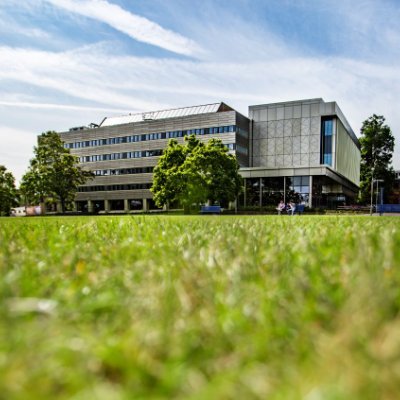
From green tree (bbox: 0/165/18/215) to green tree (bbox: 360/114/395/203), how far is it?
60.3 meters

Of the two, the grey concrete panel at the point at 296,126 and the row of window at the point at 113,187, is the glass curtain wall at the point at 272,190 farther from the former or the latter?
the row of window at the point at 113,187

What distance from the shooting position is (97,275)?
1.98m

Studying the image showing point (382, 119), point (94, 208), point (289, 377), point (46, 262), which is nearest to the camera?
point (289, 377)

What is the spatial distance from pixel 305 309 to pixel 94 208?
302 ft

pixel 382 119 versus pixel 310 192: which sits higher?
pixel 382 119

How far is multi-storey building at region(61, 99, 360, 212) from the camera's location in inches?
2562

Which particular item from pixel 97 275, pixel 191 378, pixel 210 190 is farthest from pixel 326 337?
pixel 210 190

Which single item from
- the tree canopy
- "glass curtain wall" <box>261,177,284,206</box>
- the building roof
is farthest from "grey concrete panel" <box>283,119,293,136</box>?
the tree canopy

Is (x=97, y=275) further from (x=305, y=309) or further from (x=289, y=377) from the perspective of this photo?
(x=289, y=377)

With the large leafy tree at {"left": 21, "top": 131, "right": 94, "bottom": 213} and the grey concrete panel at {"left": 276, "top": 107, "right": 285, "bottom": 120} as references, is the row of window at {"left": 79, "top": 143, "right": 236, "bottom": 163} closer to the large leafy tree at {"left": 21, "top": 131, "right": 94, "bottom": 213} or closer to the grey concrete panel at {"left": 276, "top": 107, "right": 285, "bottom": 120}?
the large leafy tree at {"left": 21, "top": 131, "right": 94, "bottom": 213}

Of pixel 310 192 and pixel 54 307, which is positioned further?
pixel 310 192

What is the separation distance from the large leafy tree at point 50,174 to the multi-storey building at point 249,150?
1576cm

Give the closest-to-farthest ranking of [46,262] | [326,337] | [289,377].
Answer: [289,377] < [326,337] < [46,262]

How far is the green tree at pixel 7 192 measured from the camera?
62094mm
